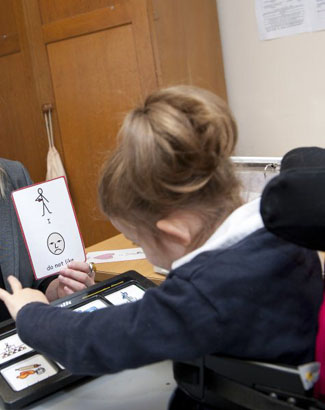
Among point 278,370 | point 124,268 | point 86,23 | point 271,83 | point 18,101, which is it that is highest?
point 86,23

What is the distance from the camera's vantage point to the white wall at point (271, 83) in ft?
6.33

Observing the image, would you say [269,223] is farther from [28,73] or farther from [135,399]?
[28,73]

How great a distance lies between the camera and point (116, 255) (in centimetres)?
149

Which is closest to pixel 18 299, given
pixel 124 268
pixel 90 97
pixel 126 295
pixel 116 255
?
pixel 126 295

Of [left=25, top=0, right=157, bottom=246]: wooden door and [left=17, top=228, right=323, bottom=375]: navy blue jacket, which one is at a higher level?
[left=25, top=0, right=157, bottom=246]: wooden door

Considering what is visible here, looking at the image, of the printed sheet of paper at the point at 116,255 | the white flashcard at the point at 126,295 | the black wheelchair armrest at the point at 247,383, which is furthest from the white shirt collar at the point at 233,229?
the printed sheet of paper at the point at 116,255

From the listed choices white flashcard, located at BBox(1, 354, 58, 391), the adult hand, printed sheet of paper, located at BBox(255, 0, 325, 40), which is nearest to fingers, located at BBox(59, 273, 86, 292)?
the adult hand

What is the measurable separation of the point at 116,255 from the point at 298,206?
3.46 ft

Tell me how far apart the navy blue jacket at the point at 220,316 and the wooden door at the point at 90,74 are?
51.9 inches

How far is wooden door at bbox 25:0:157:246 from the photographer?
1.94 meters

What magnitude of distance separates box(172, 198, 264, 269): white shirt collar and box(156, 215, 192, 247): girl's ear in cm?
2

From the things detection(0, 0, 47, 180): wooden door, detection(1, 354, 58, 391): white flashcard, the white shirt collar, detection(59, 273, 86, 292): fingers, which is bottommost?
detection(1, 354, 58, 391): white flashcard

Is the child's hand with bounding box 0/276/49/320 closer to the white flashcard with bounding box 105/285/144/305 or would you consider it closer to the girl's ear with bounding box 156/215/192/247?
the white flashcard with bounding box 105/285/144/305

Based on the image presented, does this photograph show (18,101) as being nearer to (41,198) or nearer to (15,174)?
(15,174)
